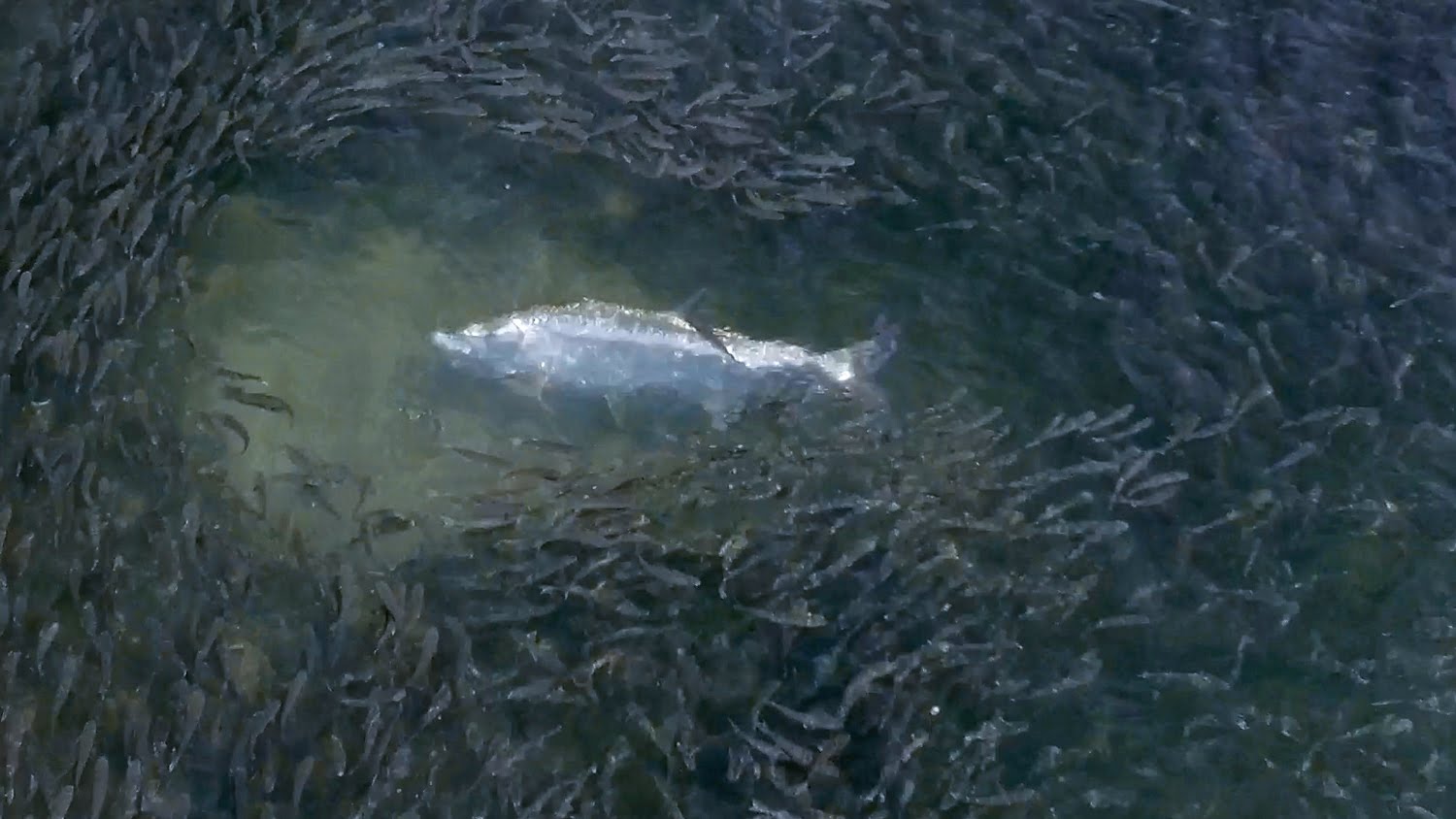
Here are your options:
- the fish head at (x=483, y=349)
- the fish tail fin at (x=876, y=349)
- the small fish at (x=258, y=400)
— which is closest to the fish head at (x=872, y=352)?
the fish tail fin at (x=876, y=349)

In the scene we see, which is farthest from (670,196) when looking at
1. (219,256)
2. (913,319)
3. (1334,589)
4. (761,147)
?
(1334,589)

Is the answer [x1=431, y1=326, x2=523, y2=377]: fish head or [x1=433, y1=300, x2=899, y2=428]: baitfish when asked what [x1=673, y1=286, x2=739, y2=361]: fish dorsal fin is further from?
[x1=431, y1=326, x2=523, y2=377]: fish head

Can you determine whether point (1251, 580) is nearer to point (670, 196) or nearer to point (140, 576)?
point (670, 196)

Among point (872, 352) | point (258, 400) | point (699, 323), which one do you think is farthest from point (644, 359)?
point (258, 400)

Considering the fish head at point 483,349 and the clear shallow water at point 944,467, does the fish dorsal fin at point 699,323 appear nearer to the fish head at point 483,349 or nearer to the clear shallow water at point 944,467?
the clear shallow water at point 944,467

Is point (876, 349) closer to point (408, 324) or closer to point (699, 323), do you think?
point (699, 323)

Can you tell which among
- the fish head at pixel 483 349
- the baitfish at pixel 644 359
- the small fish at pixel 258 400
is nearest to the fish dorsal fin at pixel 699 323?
the baitfish at pixel 644 359

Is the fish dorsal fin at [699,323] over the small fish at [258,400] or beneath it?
over

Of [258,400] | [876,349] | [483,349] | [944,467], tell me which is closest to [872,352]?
[876,349]
